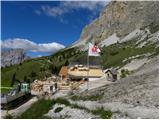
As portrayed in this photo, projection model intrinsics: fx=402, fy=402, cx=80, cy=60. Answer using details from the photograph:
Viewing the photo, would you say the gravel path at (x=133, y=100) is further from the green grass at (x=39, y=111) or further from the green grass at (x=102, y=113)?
the green grass at (x=39, y=111)

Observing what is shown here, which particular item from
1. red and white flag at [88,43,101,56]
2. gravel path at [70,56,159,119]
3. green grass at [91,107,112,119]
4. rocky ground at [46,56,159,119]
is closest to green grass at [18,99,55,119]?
rocky ground at [46,56,159,119]

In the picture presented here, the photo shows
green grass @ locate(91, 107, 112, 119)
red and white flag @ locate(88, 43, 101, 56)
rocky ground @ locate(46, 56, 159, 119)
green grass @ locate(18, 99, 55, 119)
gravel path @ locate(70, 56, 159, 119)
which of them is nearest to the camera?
gravel path @ locate(70, 56, 159, 119)

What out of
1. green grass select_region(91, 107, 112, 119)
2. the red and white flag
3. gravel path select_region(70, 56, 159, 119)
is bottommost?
green grass select_region(91, 107, 112, 119)

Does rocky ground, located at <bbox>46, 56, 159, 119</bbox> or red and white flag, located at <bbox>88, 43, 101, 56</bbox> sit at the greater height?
red and white flag, located at <bbox>88, 43, 101, 56</bbox>

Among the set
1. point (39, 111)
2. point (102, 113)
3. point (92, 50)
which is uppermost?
point (92, 50)

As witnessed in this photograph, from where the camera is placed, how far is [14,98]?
236 feet

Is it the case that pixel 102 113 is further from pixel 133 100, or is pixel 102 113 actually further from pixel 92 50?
pixel 92 50

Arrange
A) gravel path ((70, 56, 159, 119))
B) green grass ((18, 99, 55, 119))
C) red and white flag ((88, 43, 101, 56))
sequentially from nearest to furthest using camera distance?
gravel path ((70, 56, 159, 119)), green grass ((18, 99, 55, 119)), red and white flag ((88, 43, 101, 56))

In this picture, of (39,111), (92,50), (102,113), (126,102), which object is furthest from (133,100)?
(92,50)

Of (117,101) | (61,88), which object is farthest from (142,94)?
(61,88)

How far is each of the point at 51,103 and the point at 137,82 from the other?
1177 cm

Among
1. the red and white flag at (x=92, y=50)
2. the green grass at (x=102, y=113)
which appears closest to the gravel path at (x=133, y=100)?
the green grass at (x=102, y=113)

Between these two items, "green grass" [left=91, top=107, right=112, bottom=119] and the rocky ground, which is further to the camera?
"green grass" [left=91, top=107, right=112, bottom=119]

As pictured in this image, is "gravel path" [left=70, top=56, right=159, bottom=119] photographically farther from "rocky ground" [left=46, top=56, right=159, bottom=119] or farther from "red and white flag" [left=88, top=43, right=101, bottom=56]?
"red and white flag" [left=88, top=43, right=101, bottom=56]
